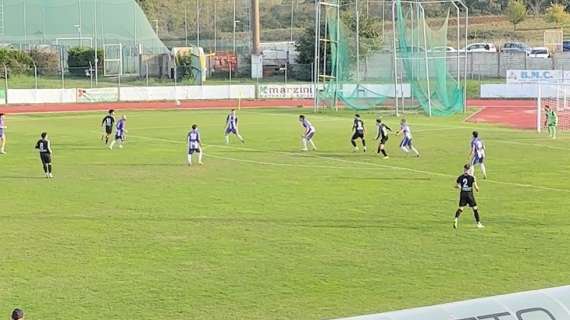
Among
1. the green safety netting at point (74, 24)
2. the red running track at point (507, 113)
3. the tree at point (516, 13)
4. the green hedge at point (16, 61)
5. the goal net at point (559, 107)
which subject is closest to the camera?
the goal net at point (559, 107)

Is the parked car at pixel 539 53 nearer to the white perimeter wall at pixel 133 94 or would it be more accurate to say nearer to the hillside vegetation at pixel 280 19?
the hillside vegetation at pixel 280 19

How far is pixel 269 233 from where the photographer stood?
785 inches

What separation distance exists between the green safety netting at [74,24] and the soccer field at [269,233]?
2015 inches

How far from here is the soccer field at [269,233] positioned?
48.7 ft

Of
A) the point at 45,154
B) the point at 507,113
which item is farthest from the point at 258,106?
the point at 45,154

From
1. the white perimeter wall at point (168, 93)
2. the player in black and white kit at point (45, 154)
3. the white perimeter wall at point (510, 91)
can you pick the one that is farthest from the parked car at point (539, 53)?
the player in black and white kit at point (45, 154)

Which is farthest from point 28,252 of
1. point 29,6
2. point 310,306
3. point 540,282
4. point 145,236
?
point 29,6

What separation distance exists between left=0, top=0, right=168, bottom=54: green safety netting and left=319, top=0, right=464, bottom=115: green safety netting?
87.9 feet

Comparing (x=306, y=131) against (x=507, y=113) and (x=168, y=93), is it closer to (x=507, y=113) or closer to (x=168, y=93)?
(x=507, y=113)

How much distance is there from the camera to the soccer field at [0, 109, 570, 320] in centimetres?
1484

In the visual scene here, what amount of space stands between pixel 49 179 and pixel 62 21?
62.5m

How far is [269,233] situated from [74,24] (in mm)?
72533

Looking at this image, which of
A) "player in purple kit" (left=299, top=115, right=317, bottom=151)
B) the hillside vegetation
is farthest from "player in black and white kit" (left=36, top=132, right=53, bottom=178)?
the hillside vegetation

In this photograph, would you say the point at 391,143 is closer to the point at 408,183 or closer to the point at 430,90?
the point at 408,183
